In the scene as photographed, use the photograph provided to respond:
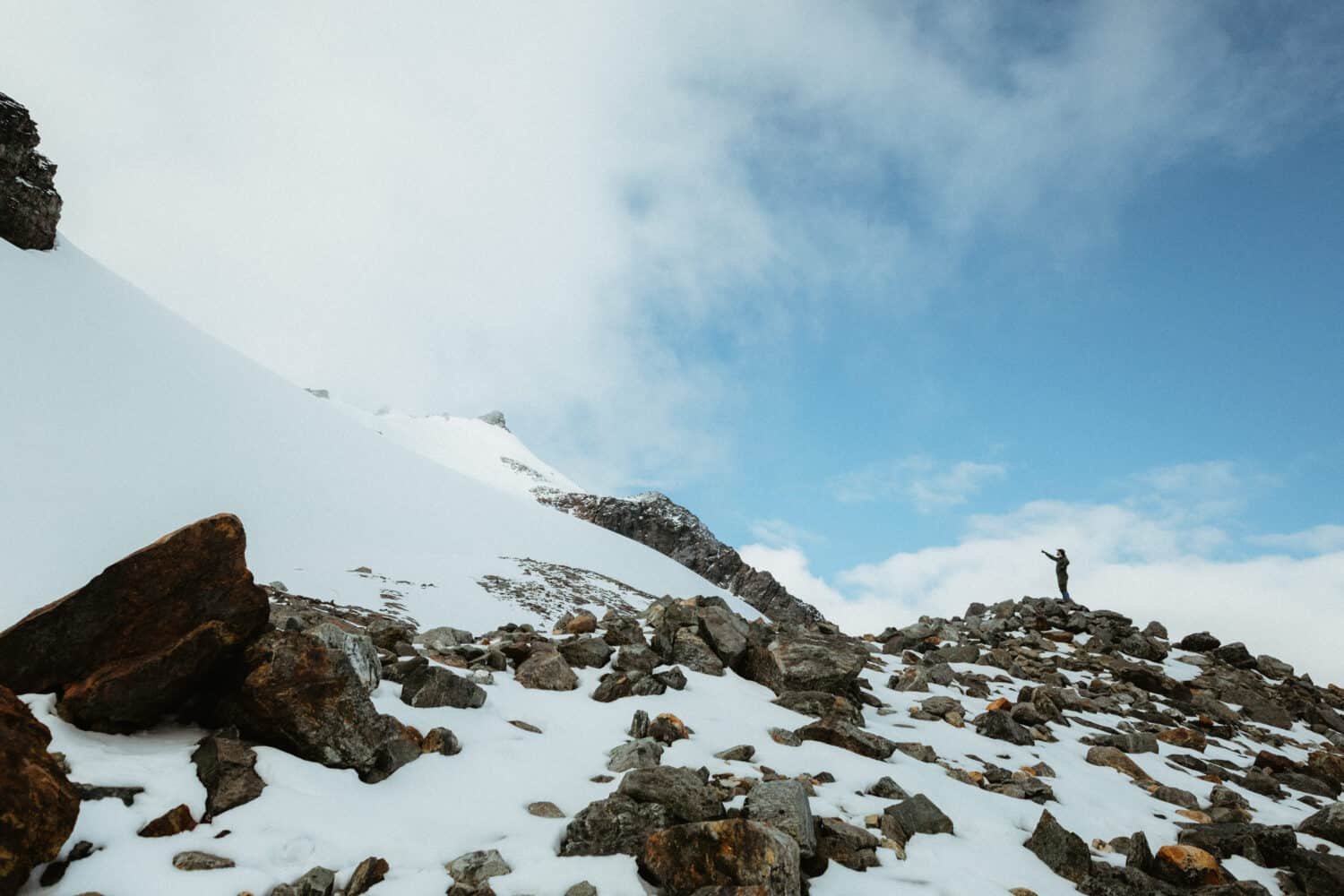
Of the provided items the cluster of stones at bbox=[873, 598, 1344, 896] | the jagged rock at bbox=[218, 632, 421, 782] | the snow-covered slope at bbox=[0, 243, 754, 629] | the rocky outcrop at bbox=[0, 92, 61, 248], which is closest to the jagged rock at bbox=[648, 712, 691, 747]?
the jagged rock at bbox=[218, 632, 421, 782]

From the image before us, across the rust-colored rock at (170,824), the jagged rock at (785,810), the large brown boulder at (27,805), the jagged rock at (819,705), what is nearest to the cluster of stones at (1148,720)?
the jagged rock at (819,705)

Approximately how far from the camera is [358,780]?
545cm

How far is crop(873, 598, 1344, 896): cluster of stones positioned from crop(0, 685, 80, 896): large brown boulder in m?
7.59

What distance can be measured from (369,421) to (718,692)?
8157cm

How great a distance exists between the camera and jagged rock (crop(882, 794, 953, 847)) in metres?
5.80

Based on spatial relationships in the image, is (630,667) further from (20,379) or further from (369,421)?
(369,421)

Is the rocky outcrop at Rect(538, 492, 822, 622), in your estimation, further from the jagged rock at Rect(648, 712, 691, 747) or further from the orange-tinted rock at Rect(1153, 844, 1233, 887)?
the orange-tinted rock at Rect(1153, 844, 1233, 887)

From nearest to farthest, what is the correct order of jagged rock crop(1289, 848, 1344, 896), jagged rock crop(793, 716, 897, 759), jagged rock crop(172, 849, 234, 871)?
jagged rock crop(172, 849, 234, 871)
jagged rock crop(1289, 848, 1344, 896)
jagged rock crop(793, 716, 897, 759)

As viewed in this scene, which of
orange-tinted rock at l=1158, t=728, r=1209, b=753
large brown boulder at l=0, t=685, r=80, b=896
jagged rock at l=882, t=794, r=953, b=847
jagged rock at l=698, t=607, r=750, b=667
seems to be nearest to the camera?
large brown boulder at l=0, t=685, r=80, b=896

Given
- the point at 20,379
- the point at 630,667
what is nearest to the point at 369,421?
the point at 20,379

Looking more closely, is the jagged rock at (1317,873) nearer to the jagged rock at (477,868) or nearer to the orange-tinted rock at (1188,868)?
the orange-tinted rock at (1188,868)

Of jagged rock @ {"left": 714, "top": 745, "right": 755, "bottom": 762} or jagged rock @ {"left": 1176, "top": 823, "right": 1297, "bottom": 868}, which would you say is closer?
jagged rock @ {"left": 1176, "top": 823, "right": 1297, "bottom": 868}

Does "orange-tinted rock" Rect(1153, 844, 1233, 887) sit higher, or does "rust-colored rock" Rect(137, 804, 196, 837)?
"orange-tinted rock" Rect(1153, 844, 1233, 887)

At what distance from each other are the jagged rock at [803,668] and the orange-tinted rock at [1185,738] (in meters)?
5.60
